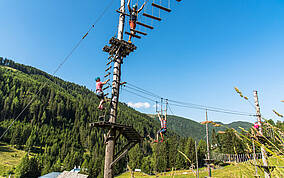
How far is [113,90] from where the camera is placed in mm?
9461

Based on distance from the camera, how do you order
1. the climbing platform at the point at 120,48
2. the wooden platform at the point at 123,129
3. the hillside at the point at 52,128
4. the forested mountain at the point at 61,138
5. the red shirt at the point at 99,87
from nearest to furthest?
the wooden platform at the point at 123,129
the red shirt at the point at 99,87
the climbing platform at the point at 120,48
the forested mountain at the point at 61,138
the hillside at the point at 52,128

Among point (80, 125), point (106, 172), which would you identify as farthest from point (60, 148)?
point (106, 172)

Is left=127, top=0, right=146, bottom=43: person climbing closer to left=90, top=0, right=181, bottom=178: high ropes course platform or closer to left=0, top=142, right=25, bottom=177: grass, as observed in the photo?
left=90, top=0, right=181, bottom=178: high ropes course platform

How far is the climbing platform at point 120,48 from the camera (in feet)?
31.9

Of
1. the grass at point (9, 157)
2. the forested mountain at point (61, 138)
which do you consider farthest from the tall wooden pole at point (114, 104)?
the grass at point (9, 157)

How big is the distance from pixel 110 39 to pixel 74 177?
39070mm

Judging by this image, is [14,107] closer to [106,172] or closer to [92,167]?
[92,167]

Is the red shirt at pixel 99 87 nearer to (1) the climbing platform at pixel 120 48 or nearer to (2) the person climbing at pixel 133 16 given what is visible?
(1) the climbing platform at pixel 120 48

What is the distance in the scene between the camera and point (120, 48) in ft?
32.4

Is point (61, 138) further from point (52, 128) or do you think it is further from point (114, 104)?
point (114, 104)

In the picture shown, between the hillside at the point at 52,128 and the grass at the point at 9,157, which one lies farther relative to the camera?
the hillside at the point at 52,128

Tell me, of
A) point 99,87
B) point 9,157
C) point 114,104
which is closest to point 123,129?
point 114,104

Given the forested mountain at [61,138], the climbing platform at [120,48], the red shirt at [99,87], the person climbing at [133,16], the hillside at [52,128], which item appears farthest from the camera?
the hillside at [52,128]

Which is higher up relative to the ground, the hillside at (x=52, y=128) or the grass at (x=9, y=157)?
the hillside at (x=52, y=128)
